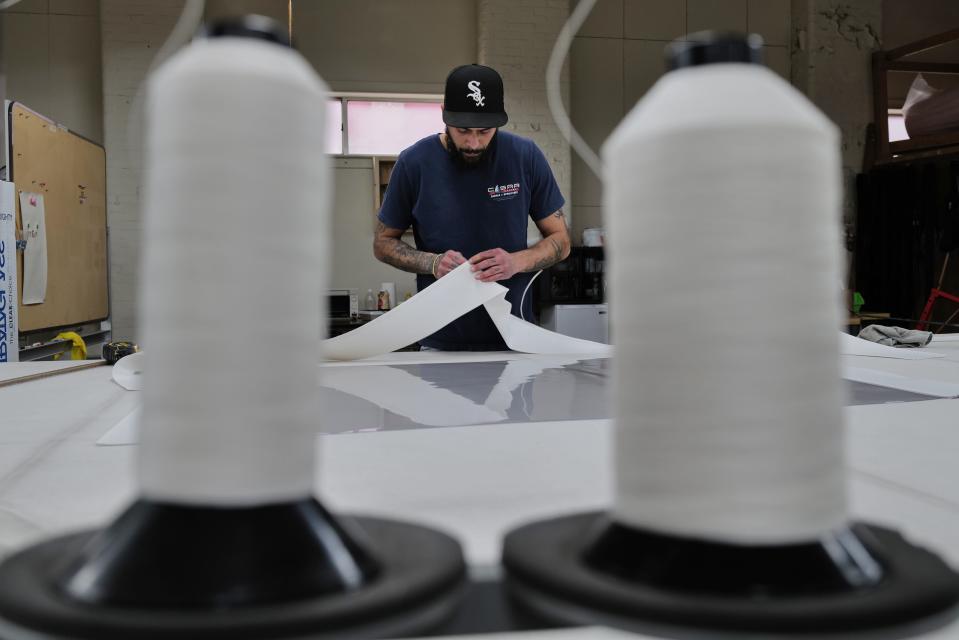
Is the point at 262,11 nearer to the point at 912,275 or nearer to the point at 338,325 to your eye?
the point at 338,325

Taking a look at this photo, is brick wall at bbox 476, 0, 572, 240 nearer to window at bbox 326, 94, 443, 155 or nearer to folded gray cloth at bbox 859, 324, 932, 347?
window at bbox 326, 94, 443, 155

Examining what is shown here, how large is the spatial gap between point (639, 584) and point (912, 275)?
6561 millimetres

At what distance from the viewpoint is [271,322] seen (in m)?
0.25

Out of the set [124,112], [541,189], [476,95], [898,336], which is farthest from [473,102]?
[124,112]

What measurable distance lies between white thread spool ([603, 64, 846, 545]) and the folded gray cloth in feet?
6.67

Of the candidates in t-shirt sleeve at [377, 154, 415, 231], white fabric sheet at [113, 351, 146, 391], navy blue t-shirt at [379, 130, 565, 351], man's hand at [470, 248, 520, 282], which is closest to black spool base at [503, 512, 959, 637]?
white fabric sheet at [113, 351, 146, 391]

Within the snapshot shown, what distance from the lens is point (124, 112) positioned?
5.48 m

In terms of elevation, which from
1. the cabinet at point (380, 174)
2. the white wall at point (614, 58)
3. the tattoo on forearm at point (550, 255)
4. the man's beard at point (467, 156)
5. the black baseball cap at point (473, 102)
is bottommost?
the tattoo on forearm at point (550, 255)

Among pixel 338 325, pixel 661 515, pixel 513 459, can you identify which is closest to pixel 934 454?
pixel 513 459

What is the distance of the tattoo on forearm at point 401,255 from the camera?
240 centimetres

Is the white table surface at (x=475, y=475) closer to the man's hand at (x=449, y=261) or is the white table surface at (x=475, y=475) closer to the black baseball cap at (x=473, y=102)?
the man's hand at (x=449, y=261)

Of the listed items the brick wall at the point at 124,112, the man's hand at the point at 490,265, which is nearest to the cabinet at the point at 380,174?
the brick wall at the point at 124,112

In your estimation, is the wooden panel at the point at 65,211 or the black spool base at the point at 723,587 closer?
the black spool base at the point at 723,587

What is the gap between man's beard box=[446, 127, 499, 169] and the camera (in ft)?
8.20
